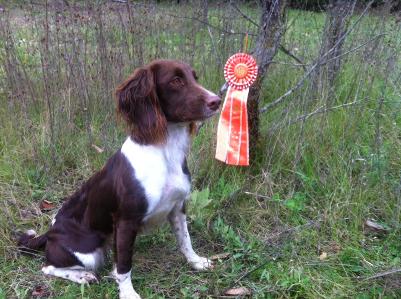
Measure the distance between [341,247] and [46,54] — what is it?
263 cm

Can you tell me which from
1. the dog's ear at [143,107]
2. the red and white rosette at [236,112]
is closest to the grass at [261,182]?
the red and white rosette at [236,112]

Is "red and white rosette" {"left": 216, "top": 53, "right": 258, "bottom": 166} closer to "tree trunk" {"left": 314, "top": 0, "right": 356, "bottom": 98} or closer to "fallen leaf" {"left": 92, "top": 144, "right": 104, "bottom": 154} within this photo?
"tree trunk" {"left": 314, "top": 0, "right": 356, "bottom": 98}

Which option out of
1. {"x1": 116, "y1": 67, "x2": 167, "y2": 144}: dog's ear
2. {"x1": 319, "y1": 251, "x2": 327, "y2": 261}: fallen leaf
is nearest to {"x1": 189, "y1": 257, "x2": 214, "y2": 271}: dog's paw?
{"x1": 319, "y1": 251, "x2": 327, "y2": 261}: fallen leaf

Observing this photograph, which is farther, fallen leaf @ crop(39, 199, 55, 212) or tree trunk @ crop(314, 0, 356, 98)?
tree trunk @ crop(314, 0, 356, 98)

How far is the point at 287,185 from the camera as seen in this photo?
130 inches

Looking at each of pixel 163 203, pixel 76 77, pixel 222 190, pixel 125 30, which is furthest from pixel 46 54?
pixel 163 203

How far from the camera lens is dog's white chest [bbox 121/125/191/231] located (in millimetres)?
2400

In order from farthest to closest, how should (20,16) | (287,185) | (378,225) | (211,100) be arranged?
(20,16)
(287,185)
(378,225)
(211,100)

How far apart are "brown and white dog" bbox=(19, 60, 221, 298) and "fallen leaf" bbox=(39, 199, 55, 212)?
2.14ft

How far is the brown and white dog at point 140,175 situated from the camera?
2.36 m

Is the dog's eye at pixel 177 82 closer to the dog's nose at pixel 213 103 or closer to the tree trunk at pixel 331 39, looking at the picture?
the dog's nose at pixel 213 103

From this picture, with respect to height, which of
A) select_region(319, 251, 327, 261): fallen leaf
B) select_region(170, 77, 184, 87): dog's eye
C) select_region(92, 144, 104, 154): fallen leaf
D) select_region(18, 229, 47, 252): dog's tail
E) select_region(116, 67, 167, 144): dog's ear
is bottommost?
select_region(18, 229, 47, 252): dog's tail

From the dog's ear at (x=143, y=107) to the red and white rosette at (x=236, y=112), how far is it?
2.41 feet

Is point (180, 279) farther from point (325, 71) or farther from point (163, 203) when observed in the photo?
point (325, 71)
